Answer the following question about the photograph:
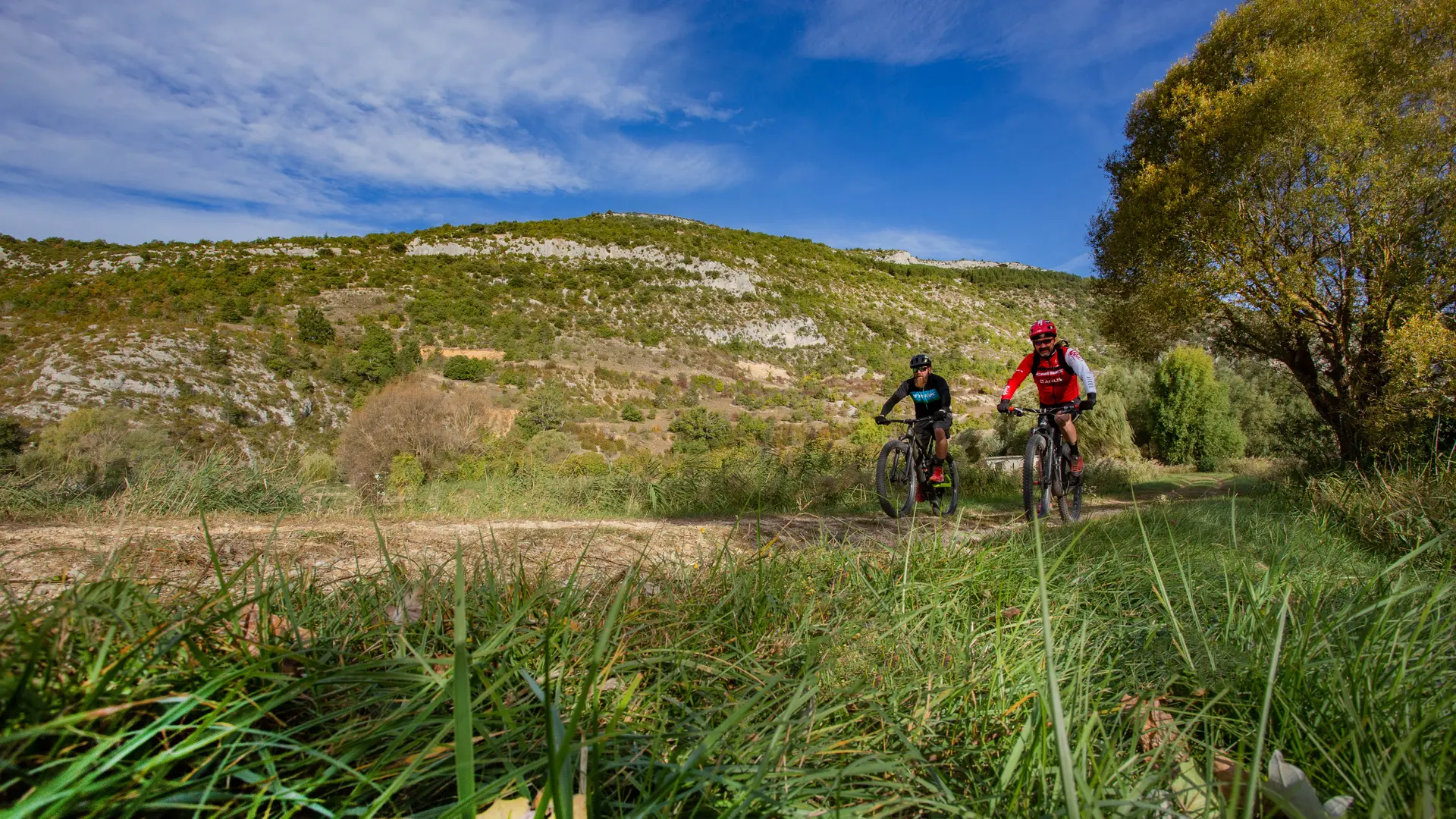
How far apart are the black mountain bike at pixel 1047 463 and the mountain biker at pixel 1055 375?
8 centimetres

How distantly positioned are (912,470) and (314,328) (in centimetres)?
4150

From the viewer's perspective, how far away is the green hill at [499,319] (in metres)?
29.6

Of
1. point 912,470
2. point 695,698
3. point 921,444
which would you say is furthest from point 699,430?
point 695,698

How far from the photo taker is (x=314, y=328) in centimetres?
3766

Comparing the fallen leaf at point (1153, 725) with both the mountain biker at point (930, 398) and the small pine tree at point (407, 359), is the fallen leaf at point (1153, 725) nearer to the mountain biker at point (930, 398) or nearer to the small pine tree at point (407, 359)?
the mountain biker at point (930, 398)

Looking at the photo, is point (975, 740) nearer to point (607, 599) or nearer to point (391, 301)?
point (607, 599)

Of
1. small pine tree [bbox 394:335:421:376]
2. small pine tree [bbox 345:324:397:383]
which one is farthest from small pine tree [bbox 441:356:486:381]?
small pine tree [bbox 345:324:397:383]

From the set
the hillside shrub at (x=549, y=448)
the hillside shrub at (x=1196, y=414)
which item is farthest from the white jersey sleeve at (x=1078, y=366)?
the hillside shrub at (x=1196, y=414)

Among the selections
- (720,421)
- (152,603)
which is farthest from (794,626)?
(720,421)

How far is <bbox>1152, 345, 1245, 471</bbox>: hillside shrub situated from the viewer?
18.5 metres

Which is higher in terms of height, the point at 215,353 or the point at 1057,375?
the point at 215,353

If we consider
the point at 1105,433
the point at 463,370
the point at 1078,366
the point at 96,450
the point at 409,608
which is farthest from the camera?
the point at 463,370

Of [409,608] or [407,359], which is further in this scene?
[407,359]

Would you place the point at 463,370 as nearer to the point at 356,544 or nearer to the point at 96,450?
the point at 96,450
